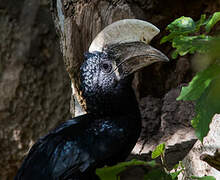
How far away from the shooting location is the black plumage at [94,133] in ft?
5.08

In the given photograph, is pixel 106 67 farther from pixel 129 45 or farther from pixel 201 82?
pixel 201 82

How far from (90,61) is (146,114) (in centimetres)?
58

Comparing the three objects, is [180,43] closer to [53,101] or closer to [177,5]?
[177,5]

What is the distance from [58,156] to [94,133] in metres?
0.20

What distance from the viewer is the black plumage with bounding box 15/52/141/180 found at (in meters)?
1.55

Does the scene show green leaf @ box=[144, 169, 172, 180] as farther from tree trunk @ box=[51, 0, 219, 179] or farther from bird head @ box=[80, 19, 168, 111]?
tree trunk @ box=[51, 0, 219, 179]

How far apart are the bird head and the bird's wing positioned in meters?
0.17

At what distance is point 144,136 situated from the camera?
207cm

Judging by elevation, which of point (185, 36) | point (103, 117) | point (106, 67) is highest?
point (185, 36)

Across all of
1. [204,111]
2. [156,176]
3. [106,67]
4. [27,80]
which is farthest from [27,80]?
[204,111]

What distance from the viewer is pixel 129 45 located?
167cm

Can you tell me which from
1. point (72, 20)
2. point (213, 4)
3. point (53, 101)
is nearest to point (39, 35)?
point (53, 101)

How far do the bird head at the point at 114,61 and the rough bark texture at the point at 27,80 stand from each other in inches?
46.1

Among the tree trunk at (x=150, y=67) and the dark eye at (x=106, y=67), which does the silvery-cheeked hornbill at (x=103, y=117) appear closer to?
the dark eye at (x=106, y=67)
